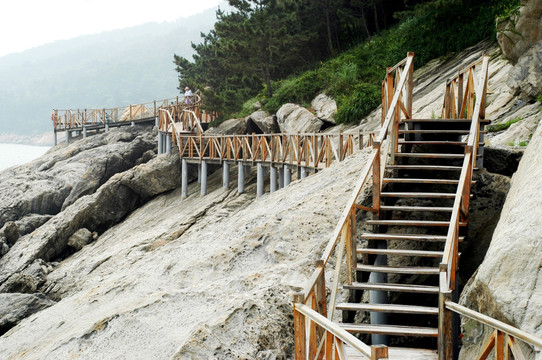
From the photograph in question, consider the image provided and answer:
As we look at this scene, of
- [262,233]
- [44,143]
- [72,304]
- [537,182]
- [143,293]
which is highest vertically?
[537,182]

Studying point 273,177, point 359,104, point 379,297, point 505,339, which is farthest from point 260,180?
point 505,339

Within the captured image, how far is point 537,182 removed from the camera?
14.8ft

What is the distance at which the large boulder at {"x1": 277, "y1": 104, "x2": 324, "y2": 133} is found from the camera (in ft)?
69.7

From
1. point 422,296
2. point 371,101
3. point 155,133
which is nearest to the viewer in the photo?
point 422,296

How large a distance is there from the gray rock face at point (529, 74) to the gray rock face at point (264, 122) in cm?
1341

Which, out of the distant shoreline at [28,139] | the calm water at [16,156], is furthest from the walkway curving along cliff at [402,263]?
the distant shoreline at [28,139]

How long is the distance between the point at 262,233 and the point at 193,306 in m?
1.53

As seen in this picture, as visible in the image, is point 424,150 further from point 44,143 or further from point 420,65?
point 44,143

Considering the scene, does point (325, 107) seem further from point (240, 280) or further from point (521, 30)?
point (240, 280)

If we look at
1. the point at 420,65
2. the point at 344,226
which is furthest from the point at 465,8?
the point at 344,226

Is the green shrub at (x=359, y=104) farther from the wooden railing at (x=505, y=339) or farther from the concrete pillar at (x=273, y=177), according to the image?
the wooden railing at (x=505, y=339)

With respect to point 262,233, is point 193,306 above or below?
below

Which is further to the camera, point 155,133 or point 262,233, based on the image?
point 155,133

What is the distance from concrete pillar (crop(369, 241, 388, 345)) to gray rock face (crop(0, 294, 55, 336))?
797 cm
